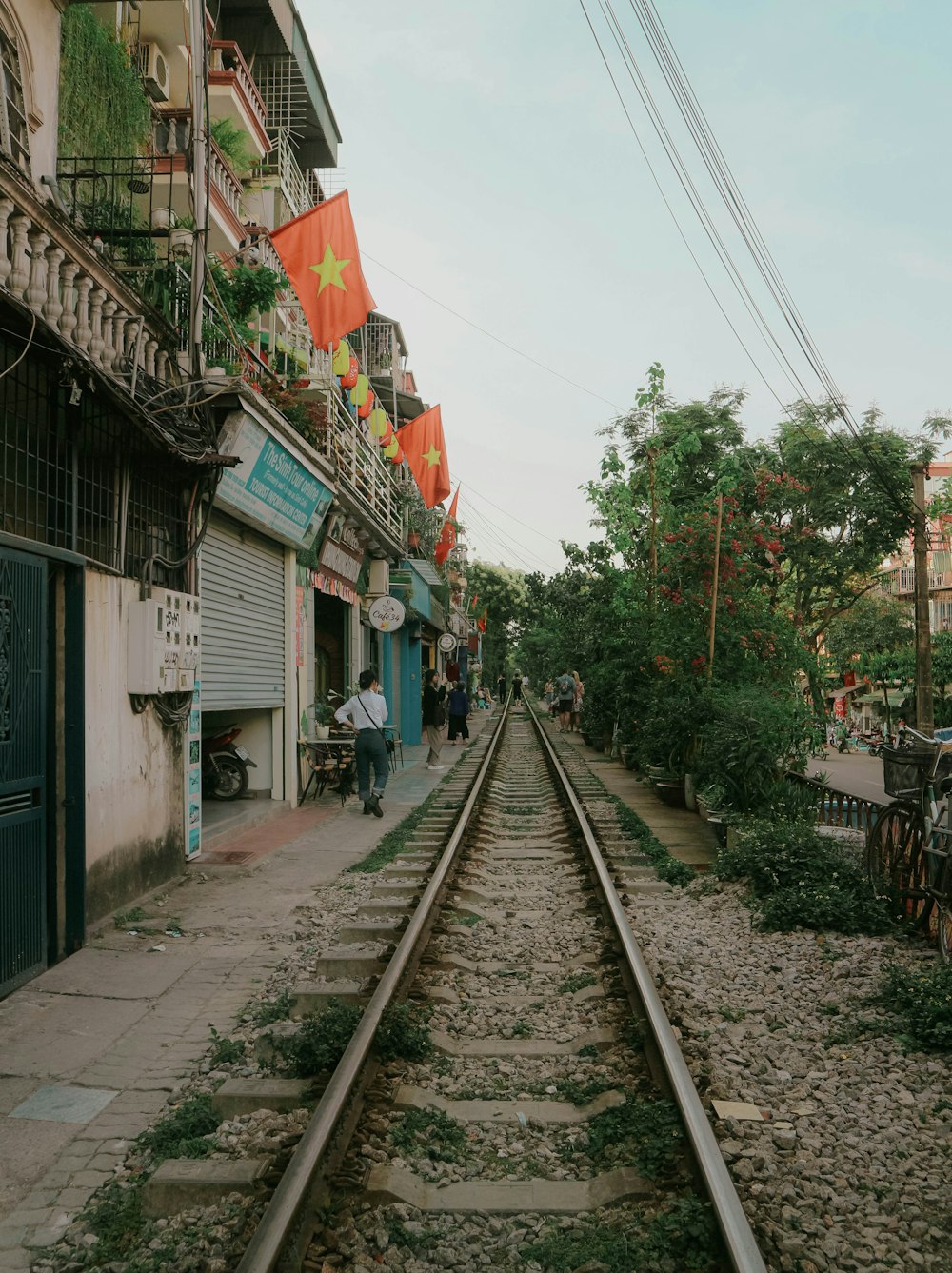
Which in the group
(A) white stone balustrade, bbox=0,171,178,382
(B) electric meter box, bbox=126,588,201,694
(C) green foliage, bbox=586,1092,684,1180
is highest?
(A) white stone balustrade, bbox=0,171,178,382

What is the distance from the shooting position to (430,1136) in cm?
394

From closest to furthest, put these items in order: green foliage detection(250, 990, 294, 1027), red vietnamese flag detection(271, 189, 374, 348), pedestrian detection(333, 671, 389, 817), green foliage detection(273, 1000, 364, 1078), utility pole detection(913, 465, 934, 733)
Result: green foliage detection(273, 1000, 364, 1078), green foliage detection(250, 990, 294, 1027), red vietnamese flag detection(271, 189, 374, 348), pedestrian detection(333, 671, 389, 817), utility pole detection(913, 465, 934, 733)

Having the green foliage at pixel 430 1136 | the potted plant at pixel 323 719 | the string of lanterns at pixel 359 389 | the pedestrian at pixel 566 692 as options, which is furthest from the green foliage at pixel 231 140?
the pedestrian at pixel 566 692

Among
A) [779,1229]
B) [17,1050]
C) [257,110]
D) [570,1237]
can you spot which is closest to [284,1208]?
[570,1237]

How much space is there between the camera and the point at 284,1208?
307cm

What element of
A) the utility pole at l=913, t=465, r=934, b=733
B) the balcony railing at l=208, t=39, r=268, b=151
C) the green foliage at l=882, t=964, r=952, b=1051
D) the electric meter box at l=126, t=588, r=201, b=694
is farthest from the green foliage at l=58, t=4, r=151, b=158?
the utility pole at l=913, t=465, r=934, b=733

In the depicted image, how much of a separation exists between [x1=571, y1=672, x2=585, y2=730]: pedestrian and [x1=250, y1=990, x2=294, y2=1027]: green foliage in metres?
25.7

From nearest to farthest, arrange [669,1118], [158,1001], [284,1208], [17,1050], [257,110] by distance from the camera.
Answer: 1. [284,1208]
2. [669,1118]
3. [17,1050]
4. [158,1001]
5. [257,110]

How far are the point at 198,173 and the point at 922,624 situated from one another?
16.3 m

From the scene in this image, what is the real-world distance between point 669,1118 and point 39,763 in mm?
4190

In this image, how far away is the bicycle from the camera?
5.94 meters

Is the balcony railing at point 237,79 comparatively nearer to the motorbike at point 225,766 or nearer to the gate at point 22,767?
the motorbike at point 225,766

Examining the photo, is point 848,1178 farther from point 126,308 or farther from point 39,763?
point 126,308

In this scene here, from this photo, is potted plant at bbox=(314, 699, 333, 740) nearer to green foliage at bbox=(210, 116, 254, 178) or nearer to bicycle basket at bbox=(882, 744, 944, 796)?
green foliage at bbox=(210, 116, 254, 178)
